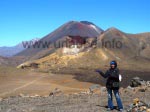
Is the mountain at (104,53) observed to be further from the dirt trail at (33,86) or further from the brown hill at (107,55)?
the dirt trail at (33,86)

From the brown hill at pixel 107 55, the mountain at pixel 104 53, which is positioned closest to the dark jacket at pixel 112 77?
the mountain at pixel 104 53

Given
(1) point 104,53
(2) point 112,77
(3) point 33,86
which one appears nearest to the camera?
(2) point 112,77

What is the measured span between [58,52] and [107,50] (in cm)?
1187

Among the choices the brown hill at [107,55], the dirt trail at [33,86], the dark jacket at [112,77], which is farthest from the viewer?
the brown hill at [107,55]

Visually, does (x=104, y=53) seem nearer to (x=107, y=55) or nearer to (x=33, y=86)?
(x=107, y=55)

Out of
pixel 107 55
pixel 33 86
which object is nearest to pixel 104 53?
pixel 107 55

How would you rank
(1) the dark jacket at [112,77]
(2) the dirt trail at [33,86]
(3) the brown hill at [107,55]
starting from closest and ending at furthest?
(1) the dark jacket at [112,77]
(2) the dirt trail at [33,86]
(3) the brown hill at [107,55]

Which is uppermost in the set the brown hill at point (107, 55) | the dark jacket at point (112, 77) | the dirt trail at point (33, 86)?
the brown hill at point (107, 55)

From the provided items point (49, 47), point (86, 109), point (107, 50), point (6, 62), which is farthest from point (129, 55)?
point (86, 109)

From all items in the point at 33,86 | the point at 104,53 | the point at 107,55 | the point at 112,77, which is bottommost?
the point at 33,86

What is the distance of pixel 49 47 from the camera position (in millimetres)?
124375

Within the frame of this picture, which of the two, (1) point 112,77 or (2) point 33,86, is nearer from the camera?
(1) point 112,77

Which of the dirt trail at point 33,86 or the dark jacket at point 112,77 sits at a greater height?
the dark jacket at point 112,77

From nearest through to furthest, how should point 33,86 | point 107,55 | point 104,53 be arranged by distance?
point 33,86
point 107,55
point 104,53
